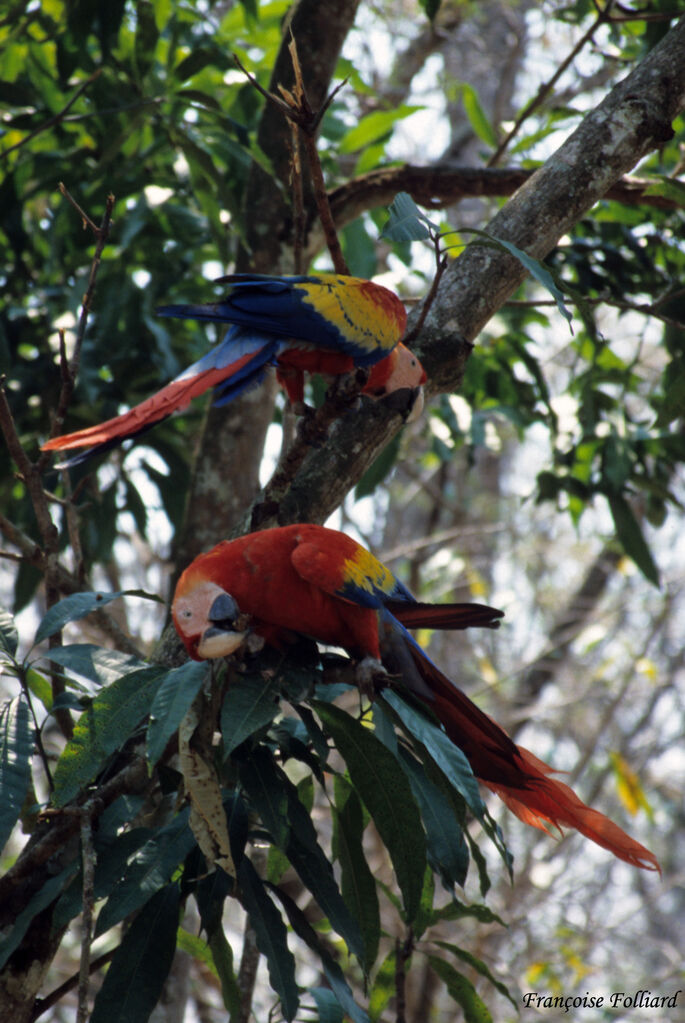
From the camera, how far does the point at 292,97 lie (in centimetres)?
144

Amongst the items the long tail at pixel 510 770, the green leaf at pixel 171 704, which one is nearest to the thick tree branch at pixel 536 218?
the long tail at pixel 510 770

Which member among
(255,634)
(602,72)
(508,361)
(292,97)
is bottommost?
(255,634)

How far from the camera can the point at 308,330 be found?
1.94m

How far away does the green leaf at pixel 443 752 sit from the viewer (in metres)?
1.32

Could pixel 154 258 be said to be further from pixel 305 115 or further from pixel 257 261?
pixel 305 115

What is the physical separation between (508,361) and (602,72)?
3.43m

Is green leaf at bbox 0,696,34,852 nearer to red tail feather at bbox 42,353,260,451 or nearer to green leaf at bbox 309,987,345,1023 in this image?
red tail feather at bbox 42,353,260,451

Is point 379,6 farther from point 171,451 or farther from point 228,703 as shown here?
point 228,703

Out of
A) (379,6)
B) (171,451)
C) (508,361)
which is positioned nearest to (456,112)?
(379,6)

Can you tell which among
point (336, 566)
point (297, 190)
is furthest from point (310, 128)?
point (336, 566)

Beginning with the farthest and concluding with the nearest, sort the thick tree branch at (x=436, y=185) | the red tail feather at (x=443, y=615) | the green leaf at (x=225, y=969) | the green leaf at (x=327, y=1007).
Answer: the thick tree branch at (x=436, y=185) → the red tail feather at (x=443, y=615) → the green leaf at (x=327, y=1007) → the green leaf at (x=225, y=969)

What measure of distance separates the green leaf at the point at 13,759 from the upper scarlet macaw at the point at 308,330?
0.59 m

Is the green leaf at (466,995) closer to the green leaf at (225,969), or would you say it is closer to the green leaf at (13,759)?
the green leaf at (225,969)

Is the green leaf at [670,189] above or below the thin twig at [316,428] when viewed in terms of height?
above
